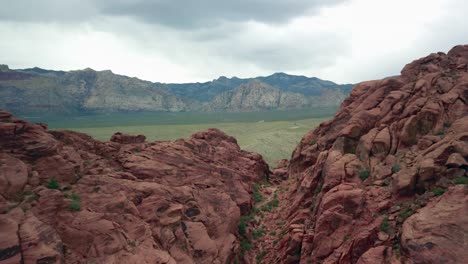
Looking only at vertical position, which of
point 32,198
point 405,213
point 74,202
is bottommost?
point 405,213

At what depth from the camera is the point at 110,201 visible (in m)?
25.0

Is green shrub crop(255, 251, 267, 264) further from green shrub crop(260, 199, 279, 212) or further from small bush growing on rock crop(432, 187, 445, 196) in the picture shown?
small bush growing on rock crop(432, 187, 445, 196)

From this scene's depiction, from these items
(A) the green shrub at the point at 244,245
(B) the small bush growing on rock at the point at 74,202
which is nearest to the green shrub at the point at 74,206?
(B) the small bush growing on rock at the point at 74,202

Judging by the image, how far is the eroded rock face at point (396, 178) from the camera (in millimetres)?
20672

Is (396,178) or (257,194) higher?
(396,178)

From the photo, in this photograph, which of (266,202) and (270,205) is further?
(266,202)

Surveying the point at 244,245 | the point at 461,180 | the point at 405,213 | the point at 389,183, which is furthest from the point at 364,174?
the point at 244,245

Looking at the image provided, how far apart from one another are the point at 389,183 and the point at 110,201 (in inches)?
691

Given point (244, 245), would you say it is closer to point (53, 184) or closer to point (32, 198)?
point (53, 184)

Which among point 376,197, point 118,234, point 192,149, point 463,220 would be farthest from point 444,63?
point 118,234

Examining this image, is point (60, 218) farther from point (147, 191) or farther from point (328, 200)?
point (328, 200)

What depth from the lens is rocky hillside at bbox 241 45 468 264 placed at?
20812 mm

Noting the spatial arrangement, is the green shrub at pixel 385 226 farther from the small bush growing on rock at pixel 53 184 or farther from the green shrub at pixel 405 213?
the small bush growing on rock at pixel 53 184

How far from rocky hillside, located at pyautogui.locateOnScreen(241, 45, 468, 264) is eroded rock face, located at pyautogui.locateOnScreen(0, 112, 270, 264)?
4963 mm
